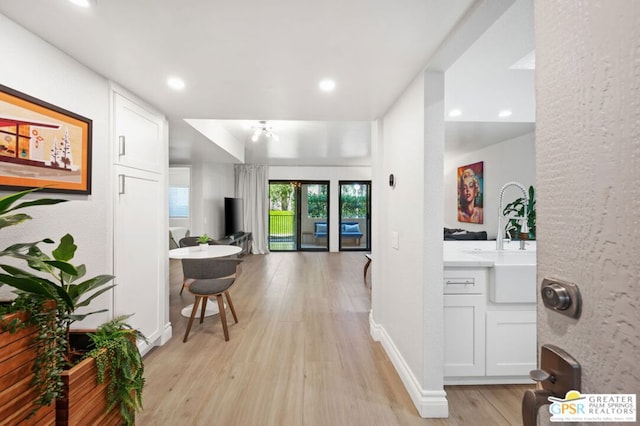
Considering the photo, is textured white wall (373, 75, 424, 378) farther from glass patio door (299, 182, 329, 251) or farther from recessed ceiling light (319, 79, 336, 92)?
glass patio door (299, 182, 329, 251)

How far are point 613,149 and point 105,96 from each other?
263 cm

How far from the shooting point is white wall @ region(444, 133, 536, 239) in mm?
4297

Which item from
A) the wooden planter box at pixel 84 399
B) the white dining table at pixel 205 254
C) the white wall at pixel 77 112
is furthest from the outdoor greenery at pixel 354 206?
the wooden planter box at pixel 84 399

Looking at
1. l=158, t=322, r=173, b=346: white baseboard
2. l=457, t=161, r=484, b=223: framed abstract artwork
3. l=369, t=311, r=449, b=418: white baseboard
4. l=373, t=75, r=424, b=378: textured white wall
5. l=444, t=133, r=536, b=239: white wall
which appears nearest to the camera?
l=369, t=311, r=449, b=418: white baseboard

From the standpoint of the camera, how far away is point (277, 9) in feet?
4.35

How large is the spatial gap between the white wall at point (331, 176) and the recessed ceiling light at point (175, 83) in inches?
233

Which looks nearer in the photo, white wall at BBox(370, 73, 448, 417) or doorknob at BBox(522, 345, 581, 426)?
doorknob at BBox(522, 345, 581, 426)

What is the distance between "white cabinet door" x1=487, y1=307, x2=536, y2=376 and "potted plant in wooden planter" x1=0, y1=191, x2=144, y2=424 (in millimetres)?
2137

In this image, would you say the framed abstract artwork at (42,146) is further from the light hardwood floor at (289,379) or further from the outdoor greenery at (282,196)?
the outdoor greenery at (282,196)

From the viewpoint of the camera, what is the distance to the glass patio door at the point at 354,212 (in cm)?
827

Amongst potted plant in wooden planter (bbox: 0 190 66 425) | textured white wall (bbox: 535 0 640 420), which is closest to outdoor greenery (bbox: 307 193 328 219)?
potted plant in wooden planter (bbox: 0 190 66 425)

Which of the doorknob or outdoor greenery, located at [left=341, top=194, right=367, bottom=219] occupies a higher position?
outdoor greenery, located at [left=341, top=194, right=367, bottom=219]

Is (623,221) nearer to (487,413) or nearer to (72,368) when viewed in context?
(72,368)

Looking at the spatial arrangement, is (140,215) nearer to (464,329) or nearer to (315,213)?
(464,329)
